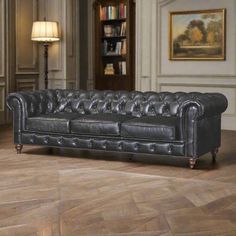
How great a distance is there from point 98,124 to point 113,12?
446 cm

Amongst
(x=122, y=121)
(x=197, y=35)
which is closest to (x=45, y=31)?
(x=197, y=35)

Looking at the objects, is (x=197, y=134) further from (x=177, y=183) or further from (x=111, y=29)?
(x=111, y=29)

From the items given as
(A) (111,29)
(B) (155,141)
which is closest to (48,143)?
(B) (155,141)

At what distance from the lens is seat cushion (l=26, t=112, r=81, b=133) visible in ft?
19.0

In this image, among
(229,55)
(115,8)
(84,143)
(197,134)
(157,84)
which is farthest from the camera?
(115,8)

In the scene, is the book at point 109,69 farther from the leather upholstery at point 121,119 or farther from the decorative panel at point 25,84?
the leather upholstery at point 121,119

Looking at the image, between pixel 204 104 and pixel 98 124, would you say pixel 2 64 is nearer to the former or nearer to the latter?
pixel 98 124

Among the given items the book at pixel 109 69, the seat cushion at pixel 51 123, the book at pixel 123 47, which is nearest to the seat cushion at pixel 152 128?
the seat cushion at pixel 51 123

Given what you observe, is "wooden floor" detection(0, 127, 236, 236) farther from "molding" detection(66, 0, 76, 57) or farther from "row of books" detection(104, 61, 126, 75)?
"row of books" detection(104, 61, 126, 75)

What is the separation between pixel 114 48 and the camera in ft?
32.0

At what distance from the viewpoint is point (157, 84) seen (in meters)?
8.75

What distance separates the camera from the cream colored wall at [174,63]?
26.6ft

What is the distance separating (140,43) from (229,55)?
1501 mm

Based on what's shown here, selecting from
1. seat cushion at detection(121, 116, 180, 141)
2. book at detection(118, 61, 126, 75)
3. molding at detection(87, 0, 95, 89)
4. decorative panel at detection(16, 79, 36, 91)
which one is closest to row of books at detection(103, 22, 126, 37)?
molding at detection(87, 0, 95, 89)
